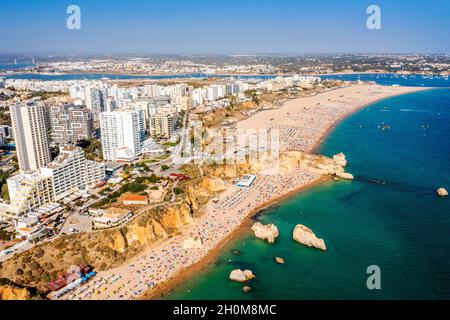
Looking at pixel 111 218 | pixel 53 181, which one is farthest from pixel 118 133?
pixel 111 218

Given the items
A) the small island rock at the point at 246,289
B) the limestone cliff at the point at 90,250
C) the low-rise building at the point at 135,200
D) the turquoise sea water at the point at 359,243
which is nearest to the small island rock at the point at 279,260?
the turquoise sea water at the point at 359,243

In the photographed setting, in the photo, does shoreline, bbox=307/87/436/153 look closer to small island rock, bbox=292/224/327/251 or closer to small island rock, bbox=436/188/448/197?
small island rock, bbox=436/188/448/197

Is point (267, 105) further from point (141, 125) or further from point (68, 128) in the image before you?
point (68, 128)

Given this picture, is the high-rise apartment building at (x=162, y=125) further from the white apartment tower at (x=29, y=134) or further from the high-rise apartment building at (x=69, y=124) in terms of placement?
the white apartment tower at (x=29, y=134)

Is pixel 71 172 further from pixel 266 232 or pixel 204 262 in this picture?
pixel 266 232
